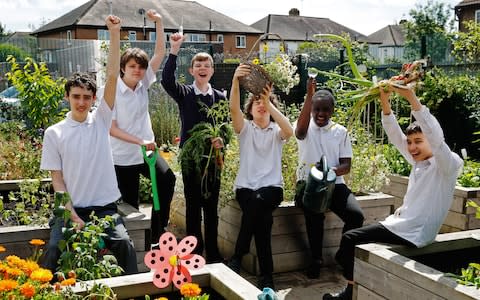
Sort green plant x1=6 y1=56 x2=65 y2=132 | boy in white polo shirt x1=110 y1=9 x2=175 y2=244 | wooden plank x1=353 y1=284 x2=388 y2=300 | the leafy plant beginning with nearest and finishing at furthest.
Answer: wooden plank x1=353 y1=284 x2=388 y2=300 < boy in white polo shirt x1=110 y1=9 x2=175 y2=244 < the leafy plant < green plant x1=6 y1=56 x2=65 y2=132

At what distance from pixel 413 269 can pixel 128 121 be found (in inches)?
94.1

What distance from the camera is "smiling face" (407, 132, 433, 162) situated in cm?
337

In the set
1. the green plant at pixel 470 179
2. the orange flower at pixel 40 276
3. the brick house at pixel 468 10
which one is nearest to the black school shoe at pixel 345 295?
the green plant at pixel 470 179

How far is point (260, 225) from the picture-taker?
4.08 meters

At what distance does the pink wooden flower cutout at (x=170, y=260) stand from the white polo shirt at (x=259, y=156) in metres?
2.00

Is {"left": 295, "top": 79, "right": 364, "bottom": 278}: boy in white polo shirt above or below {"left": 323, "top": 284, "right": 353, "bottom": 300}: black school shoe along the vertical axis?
above

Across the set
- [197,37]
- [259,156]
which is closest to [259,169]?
[259,156]

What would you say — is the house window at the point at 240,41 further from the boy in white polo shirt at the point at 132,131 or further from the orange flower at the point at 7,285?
the orange flower at the point at 7,285

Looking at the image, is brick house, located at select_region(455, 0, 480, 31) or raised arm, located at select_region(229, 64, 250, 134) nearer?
raised arm, located at select_region(229, 64, 250, 134)

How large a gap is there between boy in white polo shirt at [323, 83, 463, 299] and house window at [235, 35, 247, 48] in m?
50.1

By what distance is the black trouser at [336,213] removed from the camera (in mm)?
4234

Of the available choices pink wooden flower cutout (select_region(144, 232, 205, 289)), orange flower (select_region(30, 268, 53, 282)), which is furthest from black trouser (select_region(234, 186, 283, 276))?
orange flower (select_region(30, 268, 53, 282))

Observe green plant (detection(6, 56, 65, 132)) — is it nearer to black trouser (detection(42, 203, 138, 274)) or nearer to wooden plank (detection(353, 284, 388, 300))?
black trouser (detection(42, 203, 138, 274))

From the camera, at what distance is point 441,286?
8.54 feet
